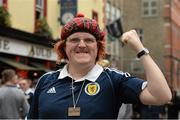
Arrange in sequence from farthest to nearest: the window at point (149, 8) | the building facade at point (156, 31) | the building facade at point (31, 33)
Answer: the window at point (149, 8) → the building facade at point (156, 31) → the building facade at point (31, 33)

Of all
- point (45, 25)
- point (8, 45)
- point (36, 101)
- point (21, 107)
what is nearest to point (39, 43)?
point (45, 25)

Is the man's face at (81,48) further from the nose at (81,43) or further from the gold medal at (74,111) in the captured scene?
the gold medal at (74,111)

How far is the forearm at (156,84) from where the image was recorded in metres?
2.91

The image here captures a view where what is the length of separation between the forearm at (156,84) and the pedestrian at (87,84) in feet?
0.06

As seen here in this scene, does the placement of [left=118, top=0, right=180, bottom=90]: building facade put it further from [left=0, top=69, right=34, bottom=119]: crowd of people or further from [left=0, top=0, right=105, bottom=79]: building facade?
[left=0, top=69, right=34, bottom=119]: crowd of people

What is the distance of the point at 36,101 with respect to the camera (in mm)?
3400

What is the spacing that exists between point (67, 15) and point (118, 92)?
18.4 m

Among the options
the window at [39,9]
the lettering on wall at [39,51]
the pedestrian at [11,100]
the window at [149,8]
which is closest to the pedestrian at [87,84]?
the pedestrian at [11,100]

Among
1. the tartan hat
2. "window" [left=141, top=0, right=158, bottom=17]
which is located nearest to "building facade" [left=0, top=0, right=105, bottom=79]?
the tartan hat

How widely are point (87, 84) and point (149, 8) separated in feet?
152

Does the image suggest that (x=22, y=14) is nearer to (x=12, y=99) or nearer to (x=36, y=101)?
(x=12, y=99)

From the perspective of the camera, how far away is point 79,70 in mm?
3258

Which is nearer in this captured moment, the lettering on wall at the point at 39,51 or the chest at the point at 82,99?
the chest at the point at 82,99

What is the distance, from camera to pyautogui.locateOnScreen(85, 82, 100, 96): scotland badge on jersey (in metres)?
3.15
